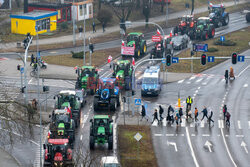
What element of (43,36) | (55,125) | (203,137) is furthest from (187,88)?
(43,36)

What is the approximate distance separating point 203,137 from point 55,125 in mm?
12755

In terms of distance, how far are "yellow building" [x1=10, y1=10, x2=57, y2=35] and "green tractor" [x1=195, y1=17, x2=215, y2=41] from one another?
2440 cm

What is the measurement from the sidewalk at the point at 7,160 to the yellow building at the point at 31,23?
50.0 metres

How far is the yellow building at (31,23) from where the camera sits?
9469 cm

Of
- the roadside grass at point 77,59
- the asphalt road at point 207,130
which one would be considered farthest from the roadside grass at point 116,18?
the asphalt road at point 207,130

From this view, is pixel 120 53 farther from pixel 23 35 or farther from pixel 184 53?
pixel 23 35

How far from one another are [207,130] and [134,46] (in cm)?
3004

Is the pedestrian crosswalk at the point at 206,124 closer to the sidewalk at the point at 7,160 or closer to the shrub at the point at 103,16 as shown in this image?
the sidewalk at the point at 7,160

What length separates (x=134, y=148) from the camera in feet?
151

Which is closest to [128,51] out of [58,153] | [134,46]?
[134,46]

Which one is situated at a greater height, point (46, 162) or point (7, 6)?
point (7, 6)

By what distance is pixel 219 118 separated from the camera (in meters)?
54.2

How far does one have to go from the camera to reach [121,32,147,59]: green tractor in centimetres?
7756

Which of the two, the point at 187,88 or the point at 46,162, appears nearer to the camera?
the point at 46,162
